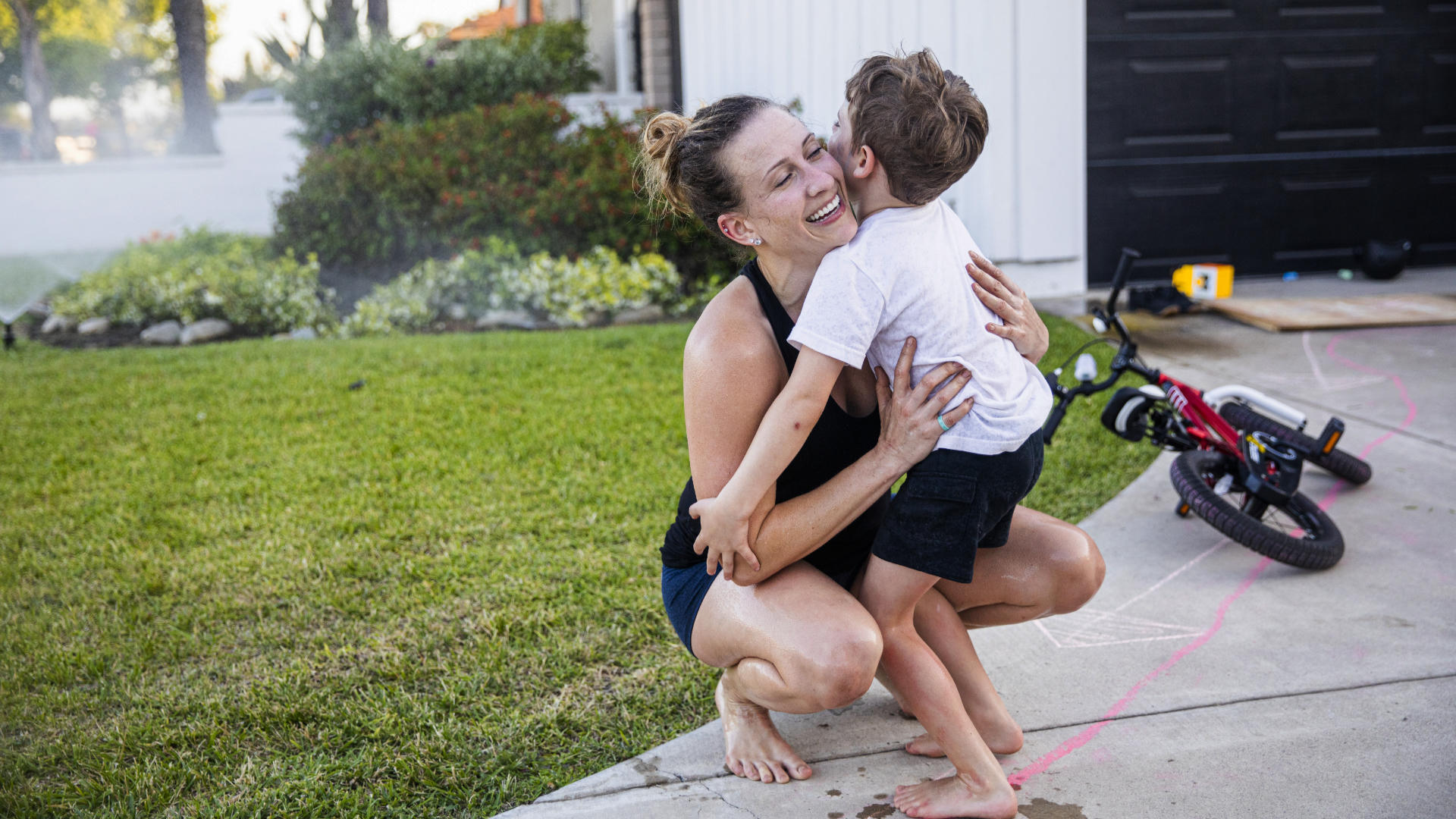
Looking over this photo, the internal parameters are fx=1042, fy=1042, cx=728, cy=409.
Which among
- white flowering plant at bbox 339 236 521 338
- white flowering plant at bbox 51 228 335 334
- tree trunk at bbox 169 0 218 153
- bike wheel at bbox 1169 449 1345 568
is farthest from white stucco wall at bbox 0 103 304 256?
bike wheel at bbox 1169 449 1345 568

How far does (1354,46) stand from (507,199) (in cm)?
598

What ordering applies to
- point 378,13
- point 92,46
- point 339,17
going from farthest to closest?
point 92,46 < point 378,13 < point 339,17

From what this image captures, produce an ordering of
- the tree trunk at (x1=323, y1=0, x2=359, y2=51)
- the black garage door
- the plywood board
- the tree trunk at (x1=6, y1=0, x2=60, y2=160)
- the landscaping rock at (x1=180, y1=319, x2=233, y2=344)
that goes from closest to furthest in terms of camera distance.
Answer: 1. the plywood board
2. the black garage door
3. the landscaping rock at (x1=180, y1=319, x2=233, y2=344)
4. the tree trunk at (x1=323, y1=0, x2=359, y2=51)
5. the tree trunk at (x1=6, y1=0, x2=60, y2=160)

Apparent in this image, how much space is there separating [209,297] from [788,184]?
7.11m

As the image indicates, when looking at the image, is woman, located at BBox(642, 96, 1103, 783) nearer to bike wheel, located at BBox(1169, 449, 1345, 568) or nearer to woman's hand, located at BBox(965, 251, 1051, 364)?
woman's hand, located at BBox(965, 251, 1051, 364)

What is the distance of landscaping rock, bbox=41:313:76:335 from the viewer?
788cm

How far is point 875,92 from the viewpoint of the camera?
1878mm

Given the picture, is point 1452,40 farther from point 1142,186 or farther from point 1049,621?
point 1049,621

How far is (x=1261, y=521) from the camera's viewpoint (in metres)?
3.10

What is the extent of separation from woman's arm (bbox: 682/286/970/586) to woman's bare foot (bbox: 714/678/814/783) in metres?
0.34

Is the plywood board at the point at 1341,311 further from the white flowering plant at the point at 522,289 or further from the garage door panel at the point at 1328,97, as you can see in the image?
the white flowering plant at the point at 522,289

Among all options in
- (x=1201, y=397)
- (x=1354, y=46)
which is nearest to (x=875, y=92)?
(x=1201, y=397)

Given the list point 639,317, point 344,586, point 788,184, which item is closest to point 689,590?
point 788,184

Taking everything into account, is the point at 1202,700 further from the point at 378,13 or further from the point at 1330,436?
the point at 378,13
